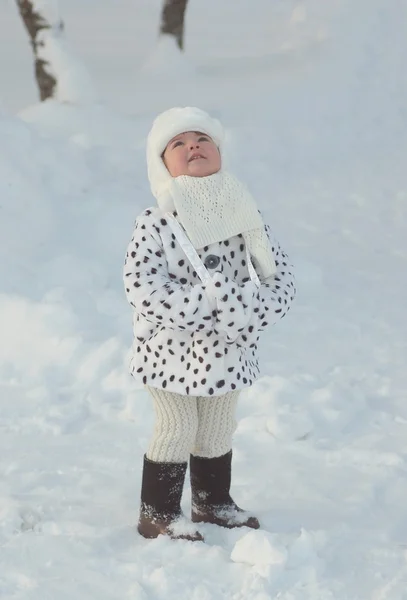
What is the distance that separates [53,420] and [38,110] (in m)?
4.37

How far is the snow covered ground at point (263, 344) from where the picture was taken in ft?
10.6

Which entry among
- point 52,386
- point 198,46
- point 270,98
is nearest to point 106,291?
point 52,386

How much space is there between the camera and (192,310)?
301cm

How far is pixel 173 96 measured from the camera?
9820 millimetres

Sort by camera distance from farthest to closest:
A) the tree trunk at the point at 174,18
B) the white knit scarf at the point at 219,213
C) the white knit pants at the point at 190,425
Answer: the tree trunk at the point at 174,18 < the white knit pants at the point at 190,425 < the white knit scarf at the point at 219,213

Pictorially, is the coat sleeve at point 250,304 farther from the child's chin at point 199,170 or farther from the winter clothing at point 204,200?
the child's chin at point 199,170

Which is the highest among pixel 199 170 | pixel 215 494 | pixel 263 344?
pixel 199 170

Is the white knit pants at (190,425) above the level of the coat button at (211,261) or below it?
below

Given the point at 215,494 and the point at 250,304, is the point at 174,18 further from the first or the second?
the point at 250,304

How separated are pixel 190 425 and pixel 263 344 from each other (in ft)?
7.28

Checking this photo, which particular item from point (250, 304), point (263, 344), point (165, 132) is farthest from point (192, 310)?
point (263, 344)

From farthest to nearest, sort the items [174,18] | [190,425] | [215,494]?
[174,18] < [215,494] < [190,425]

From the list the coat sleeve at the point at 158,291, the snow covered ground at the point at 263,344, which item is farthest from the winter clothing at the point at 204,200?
the snow covered ground at the point at 263,344

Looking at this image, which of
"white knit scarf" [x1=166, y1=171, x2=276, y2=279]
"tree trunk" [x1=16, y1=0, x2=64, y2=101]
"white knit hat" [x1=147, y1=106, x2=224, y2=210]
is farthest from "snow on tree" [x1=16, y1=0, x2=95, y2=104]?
"white knit scarf" [x1=166, y1=171, x2=276, y2=279]
